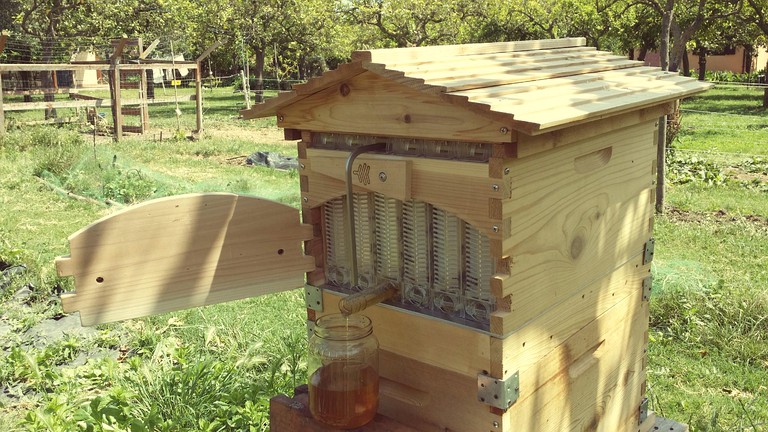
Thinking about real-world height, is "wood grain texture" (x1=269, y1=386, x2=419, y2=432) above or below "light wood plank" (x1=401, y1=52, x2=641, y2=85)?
below

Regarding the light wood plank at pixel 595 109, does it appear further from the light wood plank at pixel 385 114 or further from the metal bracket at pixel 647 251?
the metal bracket at pixel 647 251

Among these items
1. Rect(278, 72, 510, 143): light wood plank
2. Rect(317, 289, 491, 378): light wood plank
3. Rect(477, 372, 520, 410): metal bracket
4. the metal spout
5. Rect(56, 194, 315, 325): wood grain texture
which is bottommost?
Rect(477, 372, 520, 410): metal bracket

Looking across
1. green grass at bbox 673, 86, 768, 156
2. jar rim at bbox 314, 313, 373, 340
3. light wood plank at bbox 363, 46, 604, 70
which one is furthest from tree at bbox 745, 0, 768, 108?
jar rim at bbox 314, 313, 373, 340

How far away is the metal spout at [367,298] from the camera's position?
2029 millimetres

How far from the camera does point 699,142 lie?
14445 millimetres

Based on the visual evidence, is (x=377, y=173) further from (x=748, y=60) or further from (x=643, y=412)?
(x=748, y=60)

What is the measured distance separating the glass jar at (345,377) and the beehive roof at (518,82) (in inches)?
29.3

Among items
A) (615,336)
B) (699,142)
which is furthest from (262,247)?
(699,142)

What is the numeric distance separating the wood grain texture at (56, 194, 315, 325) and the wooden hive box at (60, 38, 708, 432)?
1 centimetres

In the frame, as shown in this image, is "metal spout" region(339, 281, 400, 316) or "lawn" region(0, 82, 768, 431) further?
"lawn" region(0, 82, 768, 431)

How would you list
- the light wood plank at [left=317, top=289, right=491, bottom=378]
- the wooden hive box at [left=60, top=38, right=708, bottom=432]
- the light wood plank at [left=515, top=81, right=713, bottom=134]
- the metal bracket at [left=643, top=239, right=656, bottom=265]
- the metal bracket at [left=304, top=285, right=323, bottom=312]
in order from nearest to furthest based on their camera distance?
the light wood plank at [left=515, top=81, right=713, bottom=134] < the wooden hive box at [left=60, top=38, right=708, bottom=432] < the light wood plank at [left=317, top=289, right=491, bottom=378] < the metal bracket at [left=304, top=285, right=323, bottom=312] < the metal bracket at [left=643, top=239, right=656, bottom=265]

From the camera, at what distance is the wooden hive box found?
6.18 ft

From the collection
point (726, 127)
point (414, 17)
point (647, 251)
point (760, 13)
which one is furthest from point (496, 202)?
point (414, 17)

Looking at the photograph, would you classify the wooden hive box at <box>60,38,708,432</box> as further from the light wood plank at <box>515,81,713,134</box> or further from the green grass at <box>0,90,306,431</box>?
the green grass at <box>0,90,306,431</box>
